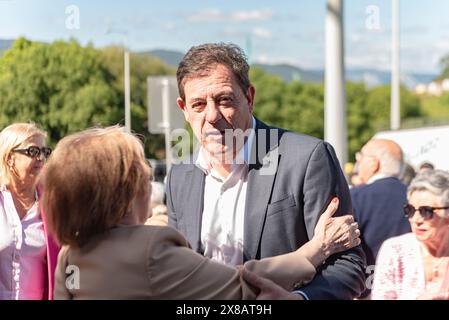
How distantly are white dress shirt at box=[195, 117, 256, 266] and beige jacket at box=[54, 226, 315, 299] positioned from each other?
0.55 meters

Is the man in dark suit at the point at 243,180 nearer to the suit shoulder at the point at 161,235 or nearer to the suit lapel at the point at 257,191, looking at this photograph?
the suit lapel at the point at 257,191

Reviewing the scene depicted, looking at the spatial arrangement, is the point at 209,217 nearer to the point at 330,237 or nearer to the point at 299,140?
the point at 299,140

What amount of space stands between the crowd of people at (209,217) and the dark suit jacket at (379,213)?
1714mm

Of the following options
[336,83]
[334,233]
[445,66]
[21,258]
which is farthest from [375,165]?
[445,66]

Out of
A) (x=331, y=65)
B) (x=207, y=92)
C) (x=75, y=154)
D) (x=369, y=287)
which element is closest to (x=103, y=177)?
(x=75, y=154)

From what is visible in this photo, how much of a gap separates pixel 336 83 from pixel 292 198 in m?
4.41

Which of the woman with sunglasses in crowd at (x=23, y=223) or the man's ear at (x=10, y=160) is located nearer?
the woman with sunglasses in crowd at (x=23, y=223)

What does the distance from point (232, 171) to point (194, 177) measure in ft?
0.57

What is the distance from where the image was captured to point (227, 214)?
3074 millimetres

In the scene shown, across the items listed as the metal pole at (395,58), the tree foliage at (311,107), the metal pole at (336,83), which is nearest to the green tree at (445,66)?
the tree foliage at (311,107)

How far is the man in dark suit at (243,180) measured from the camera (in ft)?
9.58

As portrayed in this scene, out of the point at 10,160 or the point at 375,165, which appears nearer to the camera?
the point at 10,160

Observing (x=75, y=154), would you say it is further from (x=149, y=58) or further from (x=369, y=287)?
(x=149, y=58)
